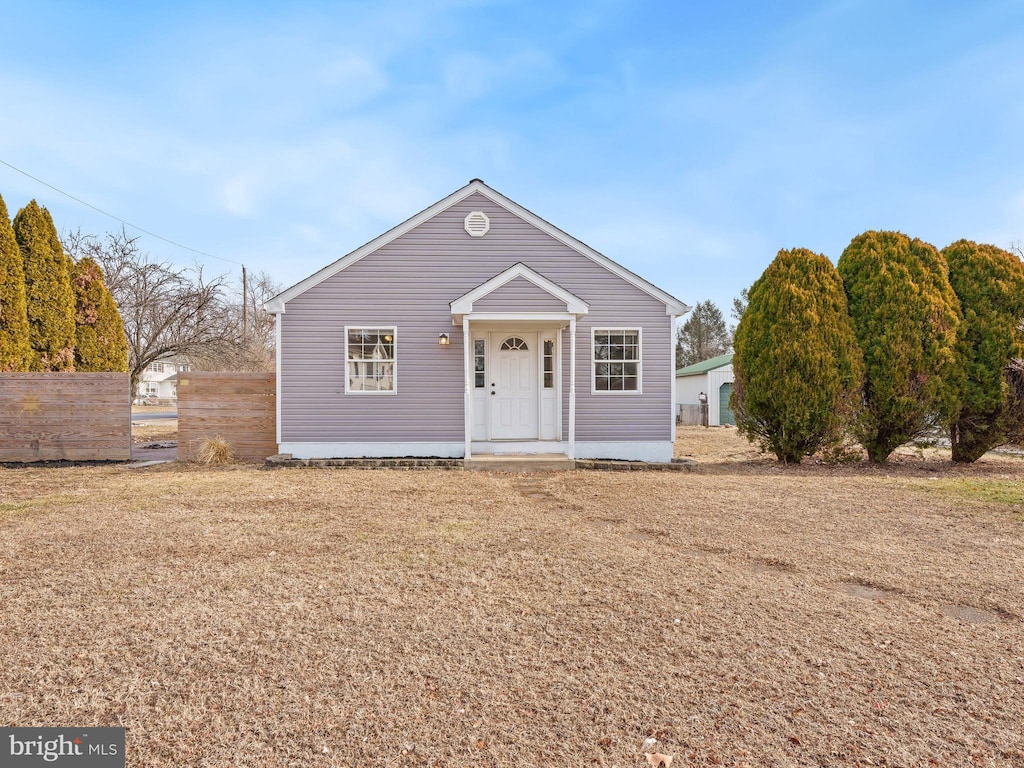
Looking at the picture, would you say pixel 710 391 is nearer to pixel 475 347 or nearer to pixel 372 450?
pixel 475 347

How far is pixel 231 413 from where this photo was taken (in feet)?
33.7

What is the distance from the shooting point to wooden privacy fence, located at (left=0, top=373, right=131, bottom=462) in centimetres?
986

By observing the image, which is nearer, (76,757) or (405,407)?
(76,757)

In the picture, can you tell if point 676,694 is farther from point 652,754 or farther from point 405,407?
point 405,407

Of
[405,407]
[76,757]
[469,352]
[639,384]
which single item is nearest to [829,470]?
[639,384]

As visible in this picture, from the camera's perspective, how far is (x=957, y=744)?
6.44 ft

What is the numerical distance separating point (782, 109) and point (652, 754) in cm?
1244

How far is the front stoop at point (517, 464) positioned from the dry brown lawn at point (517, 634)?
3236 millimetres

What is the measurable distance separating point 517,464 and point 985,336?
8.94 meters

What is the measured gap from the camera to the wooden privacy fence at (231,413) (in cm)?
1008

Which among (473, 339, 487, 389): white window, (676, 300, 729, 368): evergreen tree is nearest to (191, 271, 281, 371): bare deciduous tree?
(473, 339, 487, 389): white window

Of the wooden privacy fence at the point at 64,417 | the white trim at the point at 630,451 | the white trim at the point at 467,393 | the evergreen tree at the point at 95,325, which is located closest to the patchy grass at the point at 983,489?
the white trim at the point at 630,451

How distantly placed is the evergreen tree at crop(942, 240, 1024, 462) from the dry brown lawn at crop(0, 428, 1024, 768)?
4.97 meters

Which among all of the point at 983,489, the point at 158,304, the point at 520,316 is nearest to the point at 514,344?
the point at 520,316
